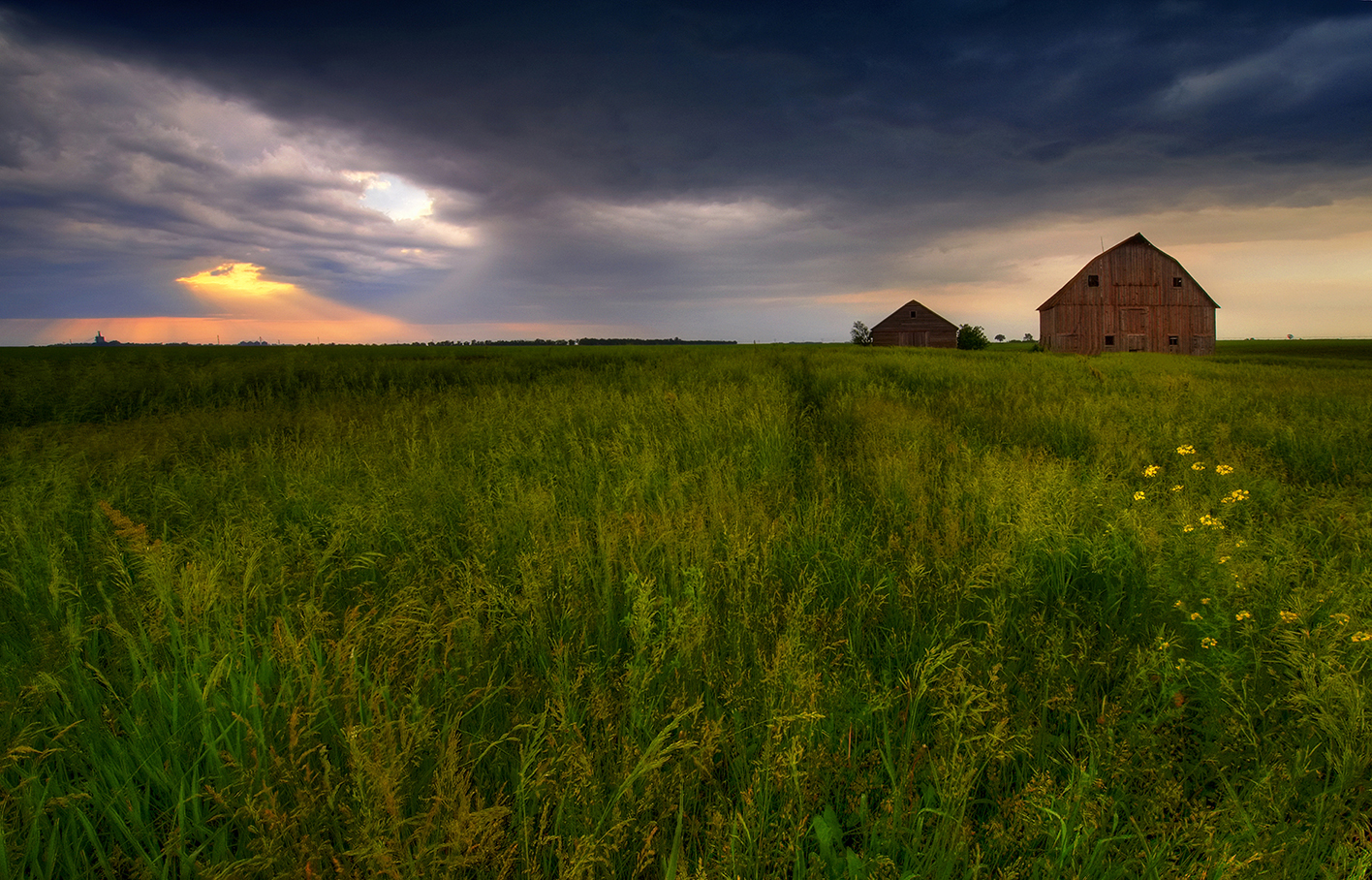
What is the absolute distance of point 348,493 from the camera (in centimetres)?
420

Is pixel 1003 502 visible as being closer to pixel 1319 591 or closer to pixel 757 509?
pixel 1319 591

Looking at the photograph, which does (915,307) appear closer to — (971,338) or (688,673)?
(971,338)

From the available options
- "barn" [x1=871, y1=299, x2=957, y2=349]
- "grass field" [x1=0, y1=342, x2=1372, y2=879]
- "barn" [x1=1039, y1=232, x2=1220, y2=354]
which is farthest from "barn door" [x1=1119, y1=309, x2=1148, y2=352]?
"grass field" [x1=0, y1=342, x2=1372, y2=879]

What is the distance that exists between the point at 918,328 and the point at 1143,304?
67.2ft

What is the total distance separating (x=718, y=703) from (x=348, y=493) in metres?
3.55

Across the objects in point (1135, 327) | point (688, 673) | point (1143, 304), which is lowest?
point (688, 673)

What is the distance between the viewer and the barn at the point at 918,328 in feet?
170

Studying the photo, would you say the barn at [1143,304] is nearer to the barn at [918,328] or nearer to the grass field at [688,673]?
the barn at [918,328]

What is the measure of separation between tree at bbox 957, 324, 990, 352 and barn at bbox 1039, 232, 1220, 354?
21041 mm

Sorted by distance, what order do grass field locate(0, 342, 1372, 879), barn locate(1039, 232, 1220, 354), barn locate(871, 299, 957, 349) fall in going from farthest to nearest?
1. barn locate(871, 299, 957, 349)
2. barn locate(1039, 232, 1220, 354)
3. grass field locate(0, 342, 1372, 879)

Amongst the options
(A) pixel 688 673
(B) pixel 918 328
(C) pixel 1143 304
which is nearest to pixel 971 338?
(B) pixel 918 328

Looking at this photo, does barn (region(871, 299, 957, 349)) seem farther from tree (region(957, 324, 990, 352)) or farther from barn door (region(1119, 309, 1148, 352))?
barn door (region(1119, 309, 1148, 352))

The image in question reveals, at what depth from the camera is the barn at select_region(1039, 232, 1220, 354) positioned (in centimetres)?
3259

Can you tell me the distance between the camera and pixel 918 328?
52312 millimetres
